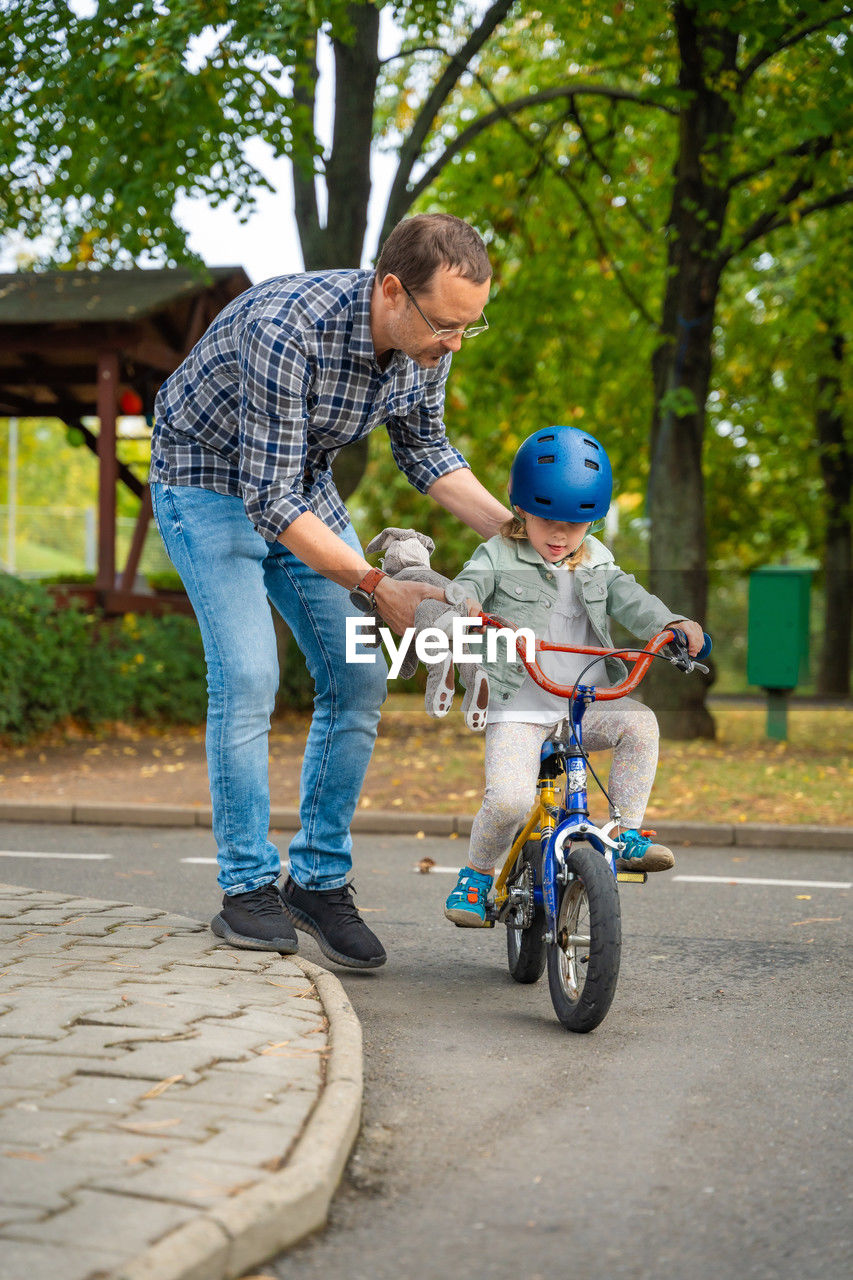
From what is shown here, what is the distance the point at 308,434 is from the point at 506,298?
14.7 m

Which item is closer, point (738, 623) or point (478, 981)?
point (478, 981)

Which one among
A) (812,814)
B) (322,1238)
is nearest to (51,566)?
(812,814)

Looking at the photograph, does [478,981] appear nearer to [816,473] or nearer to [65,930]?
[65,930]

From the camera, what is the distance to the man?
154 inches

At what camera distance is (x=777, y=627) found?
13594mm

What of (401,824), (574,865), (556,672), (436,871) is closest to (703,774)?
(401,824)

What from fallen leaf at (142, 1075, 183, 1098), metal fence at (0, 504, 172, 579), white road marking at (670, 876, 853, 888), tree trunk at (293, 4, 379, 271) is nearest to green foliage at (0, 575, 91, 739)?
tree trunk at (293, 4, 379, 271)

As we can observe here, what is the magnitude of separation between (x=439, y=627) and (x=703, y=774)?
7.48 meters

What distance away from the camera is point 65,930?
15.4ft

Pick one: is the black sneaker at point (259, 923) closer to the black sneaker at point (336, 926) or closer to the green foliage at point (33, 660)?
the black sneaker at point (336, 926)

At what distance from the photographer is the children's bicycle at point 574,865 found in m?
3.75

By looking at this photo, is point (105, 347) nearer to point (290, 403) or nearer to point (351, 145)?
point (351, 145)

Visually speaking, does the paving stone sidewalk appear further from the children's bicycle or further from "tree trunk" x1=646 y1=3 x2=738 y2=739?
"tree trunk" x1=646 y1=3 x2=738 y2=739
